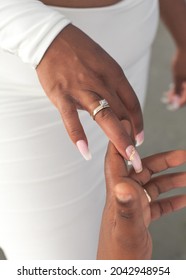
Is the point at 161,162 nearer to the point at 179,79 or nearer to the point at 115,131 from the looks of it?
the point at 115,131

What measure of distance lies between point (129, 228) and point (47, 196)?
289 millimetres

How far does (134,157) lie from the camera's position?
20.9 inches

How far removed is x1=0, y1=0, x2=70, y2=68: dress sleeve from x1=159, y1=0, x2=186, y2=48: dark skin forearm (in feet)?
1.47

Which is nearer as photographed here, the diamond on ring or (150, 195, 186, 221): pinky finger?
the diamond on ring

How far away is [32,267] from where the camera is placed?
68 cm

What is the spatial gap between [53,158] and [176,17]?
17.5 inches

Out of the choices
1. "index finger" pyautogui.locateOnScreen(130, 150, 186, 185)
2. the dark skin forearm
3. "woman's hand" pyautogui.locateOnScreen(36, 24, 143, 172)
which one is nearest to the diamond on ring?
"woman's hand" pyautogui.locateOnScreen(36, 24, 143, 172)

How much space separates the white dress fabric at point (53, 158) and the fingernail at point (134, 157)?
0.65 feet

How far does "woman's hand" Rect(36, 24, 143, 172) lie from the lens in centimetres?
51

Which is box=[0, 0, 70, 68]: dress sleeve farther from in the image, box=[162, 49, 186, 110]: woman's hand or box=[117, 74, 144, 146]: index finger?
box=[162, 49, 186, 110]: woman's hand

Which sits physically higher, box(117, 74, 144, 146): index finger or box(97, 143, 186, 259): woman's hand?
box(117, 74, 144, 146): index finger

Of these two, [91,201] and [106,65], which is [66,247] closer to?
[91,201]

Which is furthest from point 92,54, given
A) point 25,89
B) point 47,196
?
point 47,196

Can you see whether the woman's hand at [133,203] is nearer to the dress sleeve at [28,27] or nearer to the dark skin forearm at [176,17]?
the dress sleeve at [28,27]
